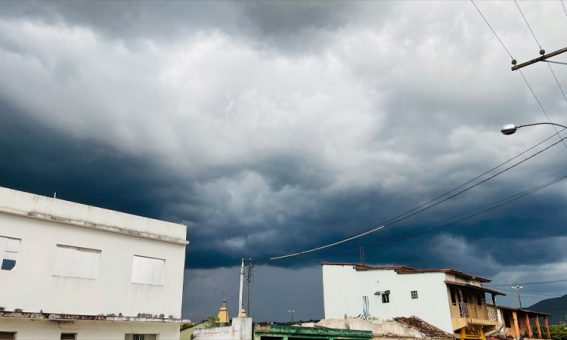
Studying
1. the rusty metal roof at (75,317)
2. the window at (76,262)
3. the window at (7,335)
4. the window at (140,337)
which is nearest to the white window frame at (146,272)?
the rusty metal roof at (75,317)

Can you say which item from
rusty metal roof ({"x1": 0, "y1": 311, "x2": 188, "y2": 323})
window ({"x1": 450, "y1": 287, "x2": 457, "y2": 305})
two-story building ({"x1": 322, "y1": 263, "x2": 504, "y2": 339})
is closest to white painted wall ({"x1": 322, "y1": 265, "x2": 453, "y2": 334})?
two-story building ({"x1": 322, "y1": 263, "x2": 504, "y2": 339})

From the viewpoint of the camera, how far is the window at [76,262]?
21.3 metres

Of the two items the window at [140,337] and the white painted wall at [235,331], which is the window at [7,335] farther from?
the white painted wall at [235,331]

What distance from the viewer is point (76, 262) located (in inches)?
862

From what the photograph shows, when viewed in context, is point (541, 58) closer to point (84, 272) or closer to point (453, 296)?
point (84, 272)

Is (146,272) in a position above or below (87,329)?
above

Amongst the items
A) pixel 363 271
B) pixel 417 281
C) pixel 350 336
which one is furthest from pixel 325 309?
pixel 350 336

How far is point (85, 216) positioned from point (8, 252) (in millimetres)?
3743

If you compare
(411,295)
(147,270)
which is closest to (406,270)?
(411,295)

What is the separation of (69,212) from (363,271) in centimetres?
2845

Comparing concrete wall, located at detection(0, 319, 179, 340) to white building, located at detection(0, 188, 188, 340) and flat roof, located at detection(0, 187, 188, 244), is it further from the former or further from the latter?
flat roof, located at detection(0, 187, 188, 244)

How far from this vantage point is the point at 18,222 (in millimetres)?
20344

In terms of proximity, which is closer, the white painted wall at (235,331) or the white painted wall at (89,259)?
the white painted wall at (89,259)

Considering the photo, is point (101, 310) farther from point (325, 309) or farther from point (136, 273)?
point (325, 309)
